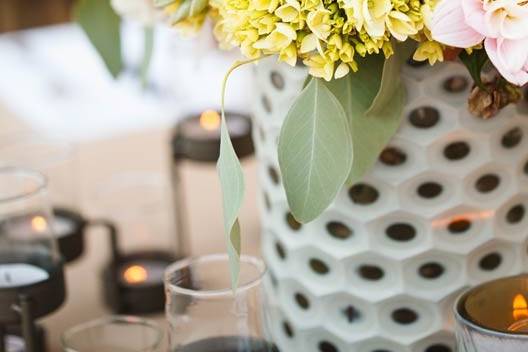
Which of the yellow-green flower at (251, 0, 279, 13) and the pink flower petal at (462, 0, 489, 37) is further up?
the yellow-green flower at (251, 0, 279, 13)

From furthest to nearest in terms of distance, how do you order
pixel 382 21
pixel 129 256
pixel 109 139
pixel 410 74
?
1. pixel 109 139
2. pixel 129 256
3. pixel 410 74
4. pixel 382 21

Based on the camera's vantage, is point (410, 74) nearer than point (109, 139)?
Yes

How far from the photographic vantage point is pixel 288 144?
25.6 inches

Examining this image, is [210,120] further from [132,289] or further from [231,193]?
[231,193]

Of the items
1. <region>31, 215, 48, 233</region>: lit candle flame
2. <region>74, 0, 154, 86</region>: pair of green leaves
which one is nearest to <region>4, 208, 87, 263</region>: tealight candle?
<region>31, 215, 48, 233</region>: lit candle flame

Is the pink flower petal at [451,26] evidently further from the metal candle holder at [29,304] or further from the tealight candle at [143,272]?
the tealight candle at [143,272]

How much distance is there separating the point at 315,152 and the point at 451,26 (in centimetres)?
11

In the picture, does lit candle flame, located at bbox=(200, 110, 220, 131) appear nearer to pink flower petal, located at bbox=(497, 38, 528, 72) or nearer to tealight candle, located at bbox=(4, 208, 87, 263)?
tealight candle, located at bbox=(4, 208, 87, 263)

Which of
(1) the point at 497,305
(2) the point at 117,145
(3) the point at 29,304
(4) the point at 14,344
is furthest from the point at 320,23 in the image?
(2) the point at 117,145

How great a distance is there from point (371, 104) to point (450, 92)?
0.06 m

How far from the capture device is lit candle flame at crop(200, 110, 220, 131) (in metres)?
1.09

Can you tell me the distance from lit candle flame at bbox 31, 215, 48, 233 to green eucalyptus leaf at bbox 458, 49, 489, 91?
362 millimetres

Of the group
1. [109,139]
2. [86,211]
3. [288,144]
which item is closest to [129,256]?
[86,211]

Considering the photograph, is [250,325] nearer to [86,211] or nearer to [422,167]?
[422,167]
